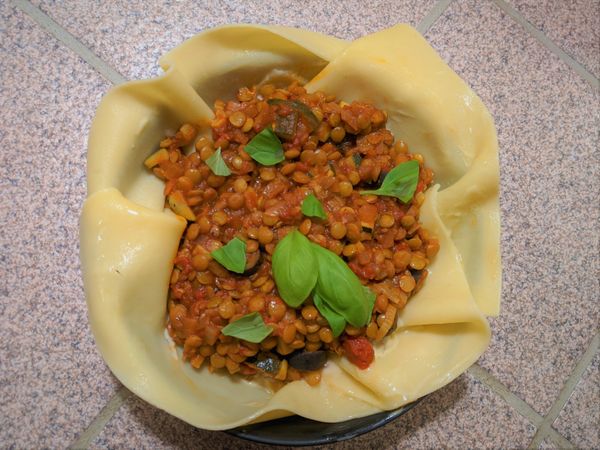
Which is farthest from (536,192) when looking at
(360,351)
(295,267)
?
(295,267)

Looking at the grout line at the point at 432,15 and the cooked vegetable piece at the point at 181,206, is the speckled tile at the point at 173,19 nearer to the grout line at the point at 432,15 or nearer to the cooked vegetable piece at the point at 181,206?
the grout line at the point at 432,15

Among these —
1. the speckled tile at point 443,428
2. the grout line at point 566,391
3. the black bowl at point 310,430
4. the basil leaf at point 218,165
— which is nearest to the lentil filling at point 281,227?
the basil leaf at point 218,165

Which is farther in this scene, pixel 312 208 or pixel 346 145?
pixel 346 145

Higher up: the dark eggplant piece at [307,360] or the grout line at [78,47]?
the grout line at [78,47]

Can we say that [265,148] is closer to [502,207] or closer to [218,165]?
[218,165]

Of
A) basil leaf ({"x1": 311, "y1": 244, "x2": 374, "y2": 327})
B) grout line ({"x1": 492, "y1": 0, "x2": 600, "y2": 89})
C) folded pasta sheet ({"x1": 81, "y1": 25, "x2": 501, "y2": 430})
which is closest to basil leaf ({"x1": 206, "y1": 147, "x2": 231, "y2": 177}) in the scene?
folded pasta sheet ({"x1": 81, "y1": 25, "x2": 501, "y2": 430})

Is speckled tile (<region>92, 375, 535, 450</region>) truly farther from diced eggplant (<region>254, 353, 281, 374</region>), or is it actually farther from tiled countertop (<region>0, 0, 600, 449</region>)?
diced eggplant (<region>254, 353, 281, 374</region>)
